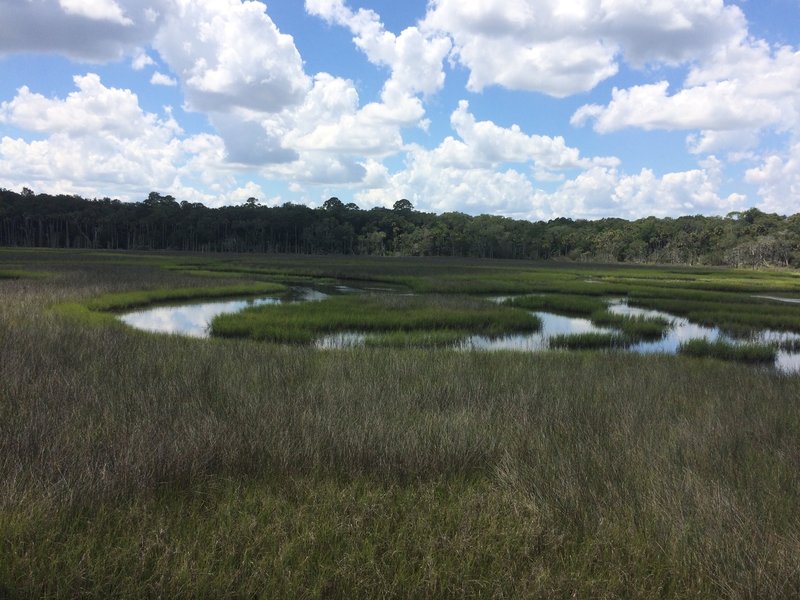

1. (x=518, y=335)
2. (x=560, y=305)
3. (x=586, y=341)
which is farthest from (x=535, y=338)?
(x=560, y=305)

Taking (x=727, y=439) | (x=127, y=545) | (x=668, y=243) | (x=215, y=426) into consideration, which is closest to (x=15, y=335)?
(x=215, y=426)

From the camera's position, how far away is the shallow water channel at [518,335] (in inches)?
664

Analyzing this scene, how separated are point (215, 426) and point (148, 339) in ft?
29.8

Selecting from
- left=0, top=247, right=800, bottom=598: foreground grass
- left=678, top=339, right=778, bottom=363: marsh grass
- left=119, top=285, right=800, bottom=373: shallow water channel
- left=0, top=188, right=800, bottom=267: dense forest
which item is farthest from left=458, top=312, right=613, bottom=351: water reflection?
left=0, top=188, right=800, bottom=267: dense forest

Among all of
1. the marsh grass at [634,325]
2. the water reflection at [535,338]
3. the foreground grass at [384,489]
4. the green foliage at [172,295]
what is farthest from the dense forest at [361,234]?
the foreground grass at [384,489]

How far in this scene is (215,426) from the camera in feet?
22.0

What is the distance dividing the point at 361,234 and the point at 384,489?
142 metres

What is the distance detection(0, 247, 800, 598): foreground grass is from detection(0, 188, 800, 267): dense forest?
392 feet

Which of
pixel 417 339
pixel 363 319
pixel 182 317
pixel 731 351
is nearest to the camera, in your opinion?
pixel 731 351

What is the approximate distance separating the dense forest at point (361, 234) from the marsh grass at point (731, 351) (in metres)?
107

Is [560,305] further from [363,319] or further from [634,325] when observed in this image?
[363,319]

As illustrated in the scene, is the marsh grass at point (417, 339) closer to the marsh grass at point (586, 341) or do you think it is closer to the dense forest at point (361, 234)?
the marsh grass at point (586, 341)

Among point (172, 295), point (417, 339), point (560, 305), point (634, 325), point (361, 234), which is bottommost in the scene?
point (417, 339)

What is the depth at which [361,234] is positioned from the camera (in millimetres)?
146000
